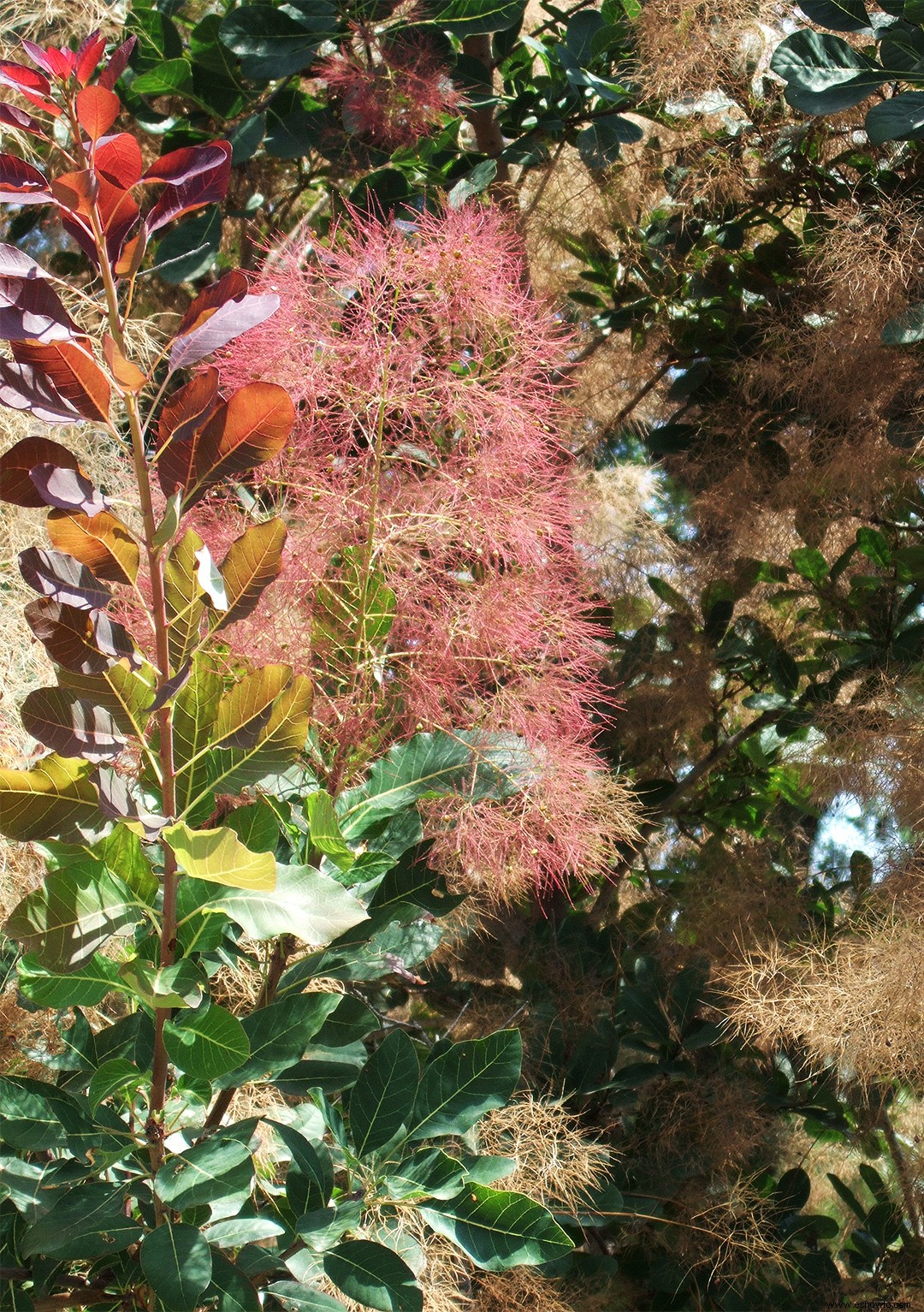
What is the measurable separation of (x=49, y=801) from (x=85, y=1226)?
1.20 feet

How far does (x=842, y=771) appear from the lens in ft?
6.07

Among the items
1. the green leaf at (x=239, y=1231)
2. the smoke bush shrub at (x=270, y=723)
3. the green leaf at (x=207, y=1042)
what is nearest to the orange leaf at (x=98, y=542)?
the smoke bush shrub at (x=270, y=723)

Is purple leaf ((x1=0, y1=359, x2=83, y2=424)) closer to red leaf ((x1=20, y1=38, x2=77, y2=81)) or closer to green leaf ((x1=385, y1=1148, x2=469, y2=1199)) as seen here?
red leaf ((x1=20, y1=38, x2=77, y2=81))

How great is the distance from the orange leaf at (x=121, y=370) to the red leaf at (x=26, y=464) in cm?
7

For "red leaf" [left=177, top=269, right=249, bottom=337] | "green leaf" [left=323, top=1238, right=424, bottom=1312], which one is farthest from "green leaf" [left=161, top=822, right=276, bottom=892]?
"green leaf" [left=323, top=1238, right=424, bottom=1312]

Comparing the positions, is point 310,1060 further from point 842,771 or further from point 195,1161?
point 842,771

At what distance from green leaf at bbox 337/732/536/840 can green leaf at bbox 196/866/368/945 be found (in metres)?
0.30

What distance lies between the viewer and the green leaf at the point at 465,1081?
111 cm

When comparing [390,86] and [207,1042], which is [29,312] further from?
[390,86]

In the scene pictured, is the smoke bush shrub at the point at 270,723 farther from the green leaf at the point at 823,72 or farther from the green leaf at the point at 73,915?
the green leaf at the point at 823,72

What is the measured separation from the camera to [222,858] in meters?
0.73

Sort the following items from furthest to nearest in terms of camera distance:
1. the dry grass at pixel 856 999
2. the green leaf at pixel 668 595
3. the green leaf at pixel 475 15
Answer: the green leaf at pixel 668 595
the green leaf at pixel 475 15
the dry grass at pixel 856 999

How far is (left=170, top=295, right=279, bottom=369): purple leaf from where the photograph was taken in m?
0.77

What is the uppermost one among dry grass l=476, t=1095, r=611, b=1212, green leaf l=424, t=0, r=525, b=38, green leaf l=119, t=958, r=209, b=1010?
green leaf l=424, t=0, r=525, b=38
